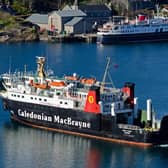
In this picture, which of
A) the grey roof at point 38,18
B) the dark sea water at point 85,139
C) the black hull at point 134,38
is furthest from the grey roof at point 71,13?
the dark sea water at point 85,139

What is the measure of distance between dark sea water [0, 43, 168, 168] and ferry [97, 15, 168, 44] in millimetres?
5555

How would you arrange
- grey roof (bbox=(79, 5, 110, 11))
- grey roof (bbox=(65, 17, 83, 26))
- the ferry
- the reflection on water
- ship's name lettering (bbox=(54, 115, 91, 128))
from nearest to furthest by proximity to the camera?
the reflection on water
ship's name lettering (bbox=(54, 115, 91, 128))
the ferry
grey roof (bbox=(65, 17, 83, 26))
grey roof (bbox=(79, 5, 110, 11))

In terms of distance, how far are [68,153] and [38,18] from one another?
3412cm

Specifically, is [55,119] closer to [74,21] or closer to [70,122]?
[70,122]

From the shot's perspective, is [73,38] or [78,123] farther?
[73,38]

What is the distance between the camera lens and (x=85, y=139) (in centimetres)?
2506

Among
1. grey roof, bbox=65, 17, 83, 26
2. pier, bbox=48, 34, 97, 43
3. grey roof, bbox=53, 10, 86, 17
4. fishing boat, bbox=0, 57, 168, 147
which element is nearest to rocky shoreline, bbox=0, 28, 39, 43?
pier, bbox=48, 34, 97, 43

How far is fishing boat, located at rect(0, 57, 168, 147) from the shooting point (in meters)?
24.4

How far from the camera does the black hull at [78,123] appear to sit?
24.2 m

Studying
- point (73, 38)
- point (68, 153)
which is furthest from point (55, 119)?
point (73, 38)

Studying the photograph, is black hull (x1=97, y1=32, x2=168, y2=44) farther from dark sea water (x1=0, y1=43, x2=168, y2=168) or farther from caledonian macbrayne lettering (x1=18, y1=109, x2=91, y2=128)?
caledonian macbrayne lettering (x1=18, y1=109, x2=91, y2=128)

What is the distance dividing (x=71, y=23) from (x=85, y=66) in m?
17.3

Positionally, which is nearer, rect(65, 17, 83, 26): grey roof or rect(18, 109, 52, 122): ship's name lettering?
rect(18, 109, 52, 122): ship's name lettering

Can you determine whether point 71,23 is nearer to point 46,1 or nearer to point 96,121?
point 46,1
